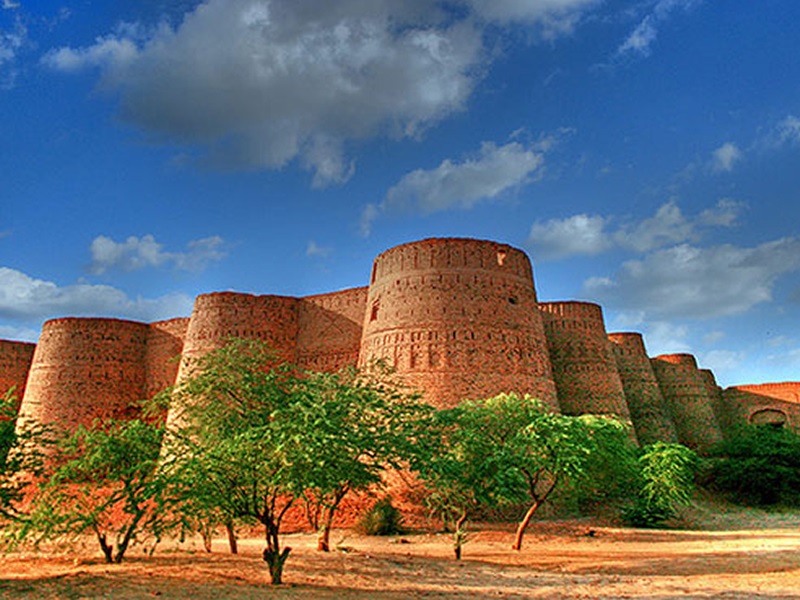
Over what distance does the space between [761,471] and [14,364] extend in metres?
34.4

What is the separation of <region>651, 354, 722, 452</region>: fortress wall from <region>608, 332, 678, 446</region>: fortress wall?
39.5 inches

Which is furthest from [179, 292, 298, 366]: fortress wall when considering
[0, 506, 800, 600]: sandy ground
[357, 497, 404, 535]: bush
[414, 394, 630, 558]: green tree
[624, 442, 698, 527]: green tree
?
[624, 442, 698, 527]: green tree

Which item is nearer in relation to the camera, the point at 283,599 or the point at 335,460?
the point at 283,599

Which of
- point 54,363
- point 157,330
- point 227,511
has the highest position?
point 157,330

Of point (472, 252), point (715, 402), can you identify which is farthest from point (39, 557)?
point (715, 402)

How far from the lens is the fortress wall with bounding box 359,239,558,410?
57.5 feet

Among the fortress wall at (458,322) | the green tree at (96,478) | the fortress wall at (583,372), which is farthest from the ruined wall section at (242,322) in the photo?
the green tree at (96,478)

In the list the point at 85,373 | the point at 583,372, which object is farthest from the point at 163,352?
the point at 583,372

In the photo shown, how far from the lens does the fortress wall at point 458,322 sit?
57.5 feet

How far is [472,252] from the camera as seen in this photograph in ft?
63.4

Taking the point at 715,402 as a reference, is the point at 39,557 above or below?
below

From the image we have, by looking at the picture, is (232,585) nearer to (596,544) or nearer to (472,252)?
(596,544)

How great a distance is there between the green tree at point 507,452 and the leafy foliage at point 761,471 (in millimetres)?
13438

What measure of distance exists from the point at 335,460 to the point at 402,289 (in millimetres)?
10671
